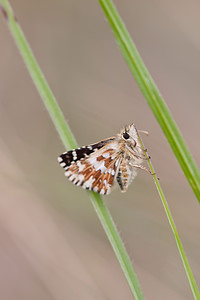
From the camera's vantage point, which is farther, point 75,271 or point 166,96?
point 166,96

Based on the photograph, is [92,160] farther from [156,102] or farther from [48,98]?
[156,102]

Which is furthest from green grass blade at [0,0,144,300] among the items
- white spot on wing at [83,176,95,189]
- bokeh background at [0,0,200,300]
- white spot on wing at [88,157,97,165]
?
bokeh background at [0,0,200,300]

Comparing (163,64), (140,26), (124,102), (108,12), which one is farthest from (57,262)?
(140,26)

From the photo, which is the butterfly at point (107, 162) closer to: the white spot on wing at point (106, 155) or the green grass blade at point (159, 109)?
the white spot on wing at point (106, 155)

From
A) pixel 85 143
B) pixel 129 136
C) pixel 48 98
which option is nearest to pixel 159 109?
pixel 48 98

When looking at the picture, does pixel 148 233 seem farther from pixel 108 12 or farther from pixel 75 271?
pixel 108 12

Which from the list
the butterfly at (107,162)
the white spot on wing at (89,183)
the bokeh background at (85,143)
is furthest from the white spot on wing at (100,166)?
the bokeh background at (85,143)
